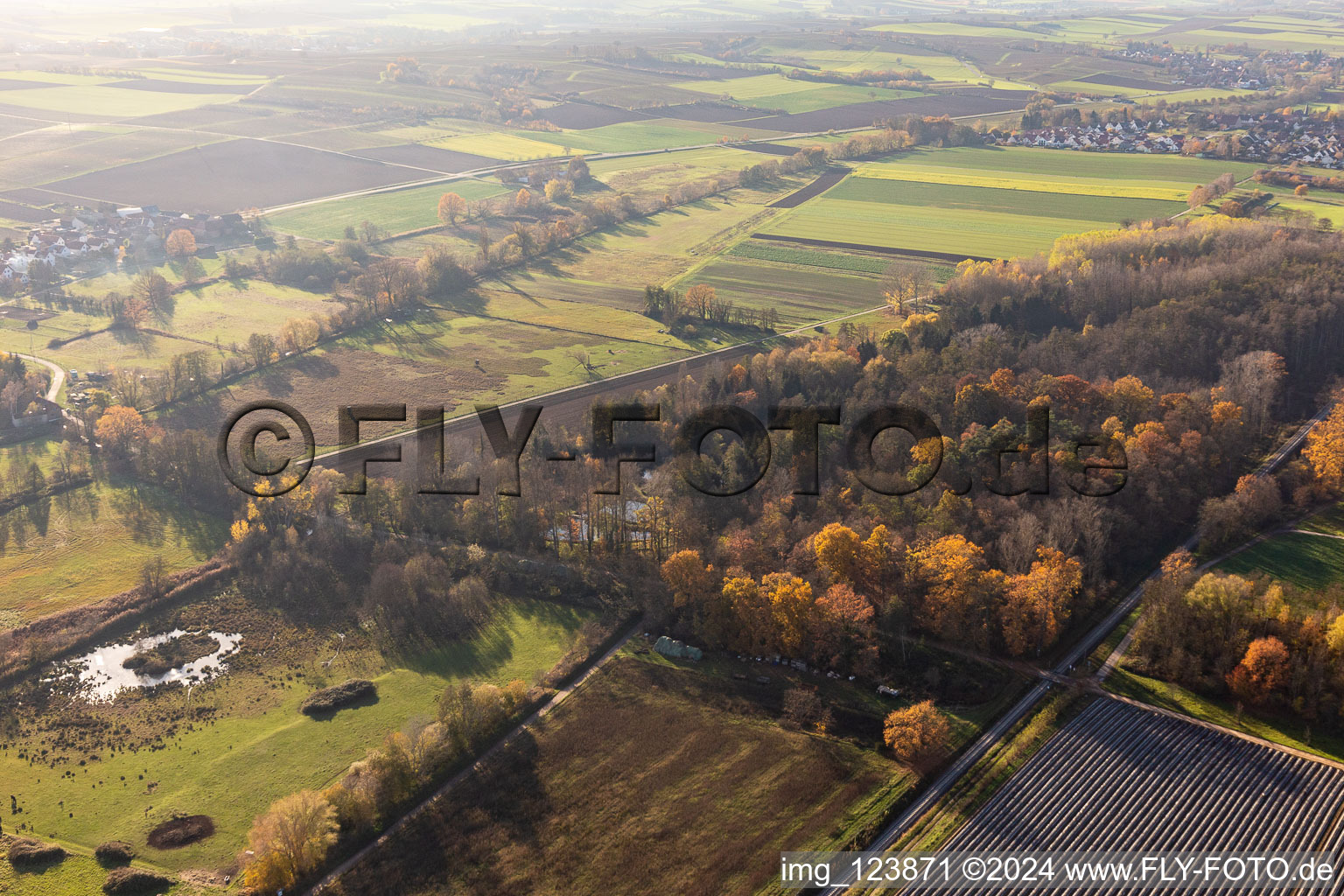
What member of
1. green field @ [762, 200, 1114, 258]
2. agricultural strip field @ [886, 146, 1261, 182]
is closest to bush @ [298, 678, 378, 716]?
green field @ [762, 200, 1114, 258]

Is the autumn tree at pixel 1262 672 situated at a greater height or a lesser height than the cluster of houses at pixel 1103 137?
lesser

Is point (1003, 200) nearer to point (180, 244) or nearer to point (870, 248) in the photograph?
point (870, 248)

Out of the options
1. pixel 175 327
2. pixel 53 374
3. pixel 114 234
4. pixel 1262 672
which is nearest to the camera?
pixel 1262 672

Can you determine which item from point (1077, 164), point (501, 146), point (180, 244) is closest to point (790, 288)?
point (1077, 164)

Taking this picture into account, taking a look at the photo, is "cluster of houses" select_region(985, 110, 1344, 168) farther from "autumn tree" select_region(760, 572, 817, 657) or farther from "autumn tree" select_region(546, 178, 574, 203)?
"autumn tree" select_region(760, 572, 817, 657)

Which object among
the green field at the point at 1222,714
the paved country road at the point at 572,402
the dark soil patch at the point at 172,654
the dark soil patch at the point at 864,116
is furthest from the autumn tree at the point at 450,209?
the green field at the point at 1222,714

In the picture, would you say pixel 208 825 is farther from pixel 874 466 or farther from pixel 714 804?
pixel 874 466

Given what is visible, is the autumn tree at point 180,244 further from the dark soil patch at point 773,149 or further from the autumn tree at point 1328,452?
the autumn tree at point 1328,452

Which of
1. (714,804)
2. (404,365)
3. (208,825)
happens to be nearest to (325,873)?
(208,825)
